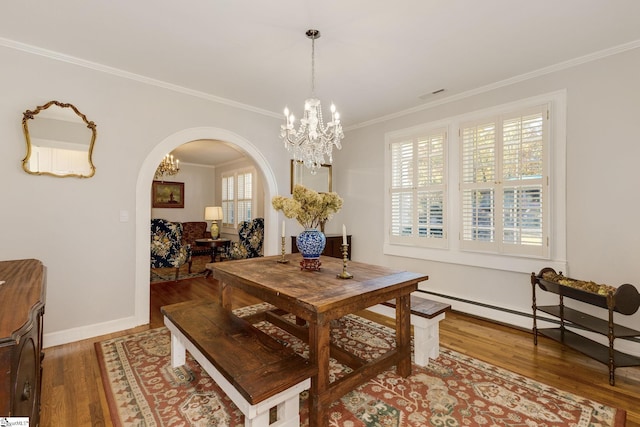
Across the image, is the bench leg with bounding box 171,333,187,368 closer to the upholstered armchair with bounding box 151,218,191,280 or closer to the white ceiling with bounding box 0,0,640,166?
the white ceiling with bounding box 0,0,640,166

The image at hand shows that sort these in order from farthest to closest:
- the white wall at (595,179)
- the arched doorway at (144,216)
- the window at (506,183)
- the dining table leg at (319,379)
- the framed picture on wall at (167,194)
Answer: the framed picture on wall at (167,194)
the arched doorway at (144,216)
the window at (506,183)
the white wall at (595,179)
the dining table leg at (319,379)

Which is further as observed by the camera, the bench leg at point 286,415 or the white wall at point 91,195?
the white wall at point 91,195

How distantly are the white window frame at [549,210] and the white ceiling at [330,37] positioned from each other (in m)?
0.35

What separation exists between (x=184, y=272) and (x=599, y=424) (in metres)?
5.91

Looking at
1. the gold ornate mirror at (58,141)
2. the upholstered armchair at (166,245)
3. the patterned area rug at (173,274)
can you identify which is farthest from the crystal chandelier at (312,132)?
the patterned area rug at (173,274)

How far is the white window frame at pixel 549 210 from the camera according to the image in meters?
2.79

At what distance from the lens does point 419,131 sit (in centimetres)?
388

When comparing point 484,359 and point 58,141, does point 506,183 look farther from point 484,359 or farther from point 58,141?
point 58,141

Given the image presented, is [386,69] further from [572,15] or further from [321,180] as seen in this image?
[321,180]

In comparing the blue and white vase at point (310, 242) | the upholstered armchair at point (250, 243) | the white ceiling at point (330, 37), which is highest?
the white ceiling at point (330, 37)

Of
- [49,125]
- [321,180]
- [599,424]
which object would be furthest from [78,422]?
[321,180]

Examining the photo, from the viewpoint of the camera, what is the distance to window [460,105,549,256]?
2908mm

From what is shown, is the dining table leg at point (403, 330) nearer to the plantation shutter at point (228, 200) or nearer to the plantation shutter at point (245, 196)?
the plantation shutter at point (245, 196)

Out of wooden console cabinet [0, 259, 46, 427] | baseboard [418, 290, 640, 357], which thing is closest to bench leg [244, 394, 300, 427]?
wooden console cabinet [0, 259, 46, 427]
